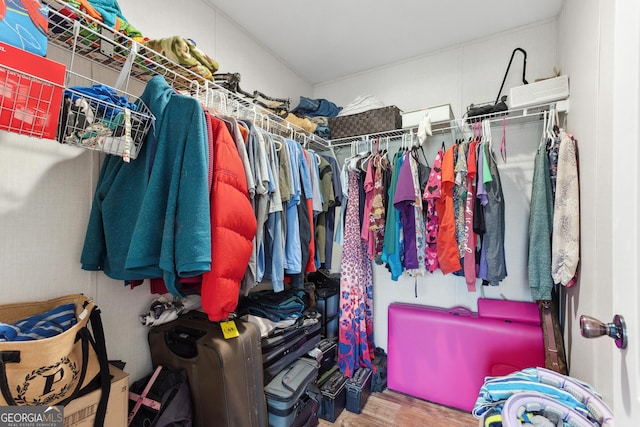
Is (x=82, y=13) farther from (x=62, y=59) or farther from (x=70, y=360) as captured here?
(x=70, y=360)

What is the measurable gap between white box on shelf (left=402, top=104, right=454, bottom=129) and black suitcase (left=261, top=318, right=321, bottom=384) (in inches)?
62.8

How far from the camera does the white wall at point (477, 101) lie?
192cm

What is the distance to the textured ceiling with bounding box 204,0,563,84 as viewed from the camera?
179 centimetres

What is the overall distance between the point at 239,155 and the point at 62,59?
81cm

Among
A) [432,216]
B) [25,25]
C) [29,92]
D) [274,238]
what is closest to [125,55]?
[25,25]

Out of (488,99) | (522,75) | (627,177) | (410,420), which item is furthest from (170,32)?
(410,420)

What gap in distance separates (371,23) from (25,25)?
6.23 ft

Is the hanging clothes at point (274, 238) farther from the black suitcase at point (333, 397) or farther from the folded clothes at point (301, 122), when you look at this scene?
the black suitcase at point (333, 397)

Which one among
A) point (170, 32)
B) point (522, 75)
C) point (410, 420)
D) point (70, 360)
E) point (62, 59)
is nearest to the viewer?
point (70, 360)

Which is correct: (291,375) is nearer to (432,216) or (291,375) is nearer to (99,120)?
(432,216)

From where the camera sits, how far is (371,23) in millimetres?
1953

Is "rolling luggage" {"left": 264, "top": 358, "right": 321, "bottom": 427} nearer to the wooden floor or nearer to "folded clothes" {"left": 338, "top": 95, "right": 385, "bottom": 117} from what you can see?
the wooden floor

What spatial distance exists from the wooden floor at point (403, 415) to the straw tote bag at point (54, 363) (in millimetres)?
1419

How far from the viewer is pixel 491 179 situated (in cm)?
161
